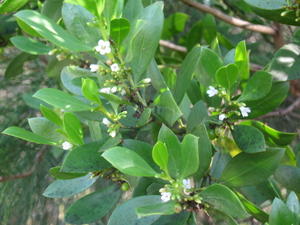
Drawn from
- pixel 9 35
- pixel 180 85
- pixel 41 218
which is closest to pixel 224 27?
pixel 9 35

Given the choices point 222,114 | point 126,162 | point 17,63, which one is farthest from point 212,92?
point 17,63

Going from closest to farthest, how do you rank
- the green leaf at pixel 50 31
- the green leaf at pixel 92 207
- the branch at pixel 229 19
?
the green leaf at pixel 50 31 < the green leaf at pixel 92 207 < the branch at pixel 229 19

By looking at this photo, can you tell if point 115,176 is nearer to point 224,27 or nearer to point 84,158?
point 84,158

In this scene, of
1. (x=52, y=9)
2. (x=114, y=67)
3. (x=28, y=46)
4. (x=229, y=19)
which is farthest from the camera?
(x=229, y=19)

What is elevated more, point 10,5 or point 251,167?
point 10,5

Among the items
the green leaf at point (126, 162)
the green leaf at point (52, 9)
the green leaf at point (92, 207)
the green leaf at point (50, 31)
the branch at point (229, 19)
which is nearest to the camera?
the green leaf at point (126, 162)

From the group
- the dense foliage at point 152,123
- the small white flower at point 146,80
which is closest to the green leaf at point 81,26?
the dense foliage at point 152,123

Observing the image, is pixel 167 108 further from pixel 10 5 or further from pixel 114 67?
pixel 10 5

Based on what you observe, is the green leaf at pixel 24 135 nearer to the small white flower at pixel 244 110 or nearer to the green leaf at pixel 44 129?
the green leaf at pixel 44 129
